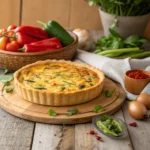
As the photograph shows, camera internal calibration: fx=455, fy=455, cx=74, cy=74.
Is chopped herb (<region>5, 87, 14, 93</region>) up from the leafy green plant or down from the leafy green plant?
down

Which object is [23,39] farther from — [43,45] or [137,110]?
[137,110]

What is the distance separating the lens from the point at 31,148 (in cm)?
170

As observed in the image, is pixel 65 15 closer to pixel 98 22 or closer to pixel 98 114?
pixel 98 22

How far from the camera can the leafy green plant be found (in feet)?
9.19

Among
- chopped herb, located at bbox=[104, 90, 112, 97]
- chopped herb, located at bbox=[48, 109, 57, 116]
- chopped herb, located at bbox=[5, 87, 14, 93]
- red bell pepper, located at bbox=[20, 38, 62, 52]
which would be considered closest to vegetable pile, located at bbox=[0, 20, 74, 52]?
red bell pepper, located at bbox=[20, 38, 62, 52]

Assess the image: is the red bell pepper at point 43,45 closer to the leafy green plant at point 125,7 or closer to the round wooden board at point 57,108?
the round wooden board at point 57,108

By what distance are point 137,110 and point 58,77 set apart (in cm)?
42

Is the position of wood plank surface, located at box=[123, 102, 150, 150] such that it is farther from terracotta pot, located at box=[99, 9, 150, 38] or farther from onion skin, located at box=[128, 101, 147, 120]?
terracotta pot, located at box=[99, 9, 150, 38]

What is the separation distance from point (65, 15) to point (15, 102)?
1.43 m

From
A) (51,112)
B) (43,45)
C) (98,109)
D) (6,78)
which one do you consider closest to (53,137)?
(51,112)

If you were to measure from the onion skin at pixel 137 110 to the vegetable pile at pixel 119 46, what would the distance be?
2.26ft

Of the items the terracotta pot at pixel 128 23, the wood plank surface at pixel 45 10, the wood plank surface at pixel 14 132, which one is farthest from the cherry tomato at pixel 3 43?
the wood plank surface at pixel 45 10

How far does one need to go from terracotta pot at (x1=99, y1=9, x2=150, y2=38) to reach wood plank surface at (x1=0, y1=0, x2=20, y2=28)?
73 centimetres

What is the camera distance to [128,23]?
2828mm
